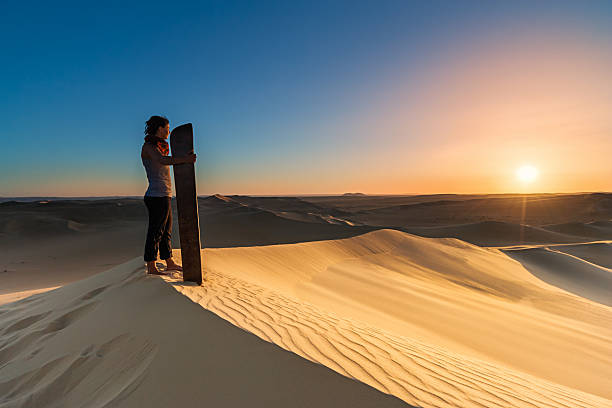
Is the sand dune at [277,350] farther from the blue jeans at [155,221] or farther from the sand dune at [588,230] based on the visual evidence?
the sand dune at [588,230]

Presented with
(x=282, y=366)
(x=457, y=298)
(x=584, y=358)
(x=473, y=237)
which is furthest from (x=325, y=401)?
(x=473, y=237)

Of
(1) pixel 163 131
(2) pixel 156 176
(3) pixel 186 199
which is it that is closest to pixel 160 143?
(1) pixel 163 131

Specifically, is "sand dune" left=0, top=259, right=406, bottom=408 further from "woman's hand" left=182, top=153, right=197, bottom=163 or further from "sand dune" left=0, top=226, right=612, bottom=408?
"woman's hand" left=182, top=153, right=197, bottom=163

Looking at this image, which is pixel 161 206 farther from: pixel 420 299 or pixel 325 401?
pixel 420 299

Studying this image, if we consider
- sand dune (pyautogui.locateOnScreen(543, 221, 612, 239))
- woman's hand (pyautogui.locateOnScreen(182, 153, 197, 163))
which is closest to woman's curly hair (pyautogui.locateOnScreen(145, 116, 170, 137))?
woman's hand (pyautogui.locateOnScreen(182, 153, 197, 163))

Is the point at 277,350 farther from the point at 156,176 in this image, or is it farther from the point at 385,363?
the point at 156,176

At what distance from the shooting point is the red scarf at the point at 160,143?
364 centimetres

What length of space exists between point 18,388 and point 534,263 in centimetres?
1620

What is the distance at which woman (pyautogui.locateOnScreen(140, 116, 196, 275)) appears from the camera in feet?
11.8

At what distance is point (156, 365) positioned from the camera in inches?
75.0

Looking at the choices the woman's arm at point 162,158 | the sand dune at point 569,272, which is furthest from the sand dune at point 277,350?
the sand dune at point 569,272

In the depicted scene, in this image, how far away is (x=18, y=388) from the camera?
2.19 metres

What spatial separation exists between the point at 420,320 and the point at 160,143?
4737 millimetres

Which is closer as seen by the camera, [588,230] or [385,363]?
[385,363]
